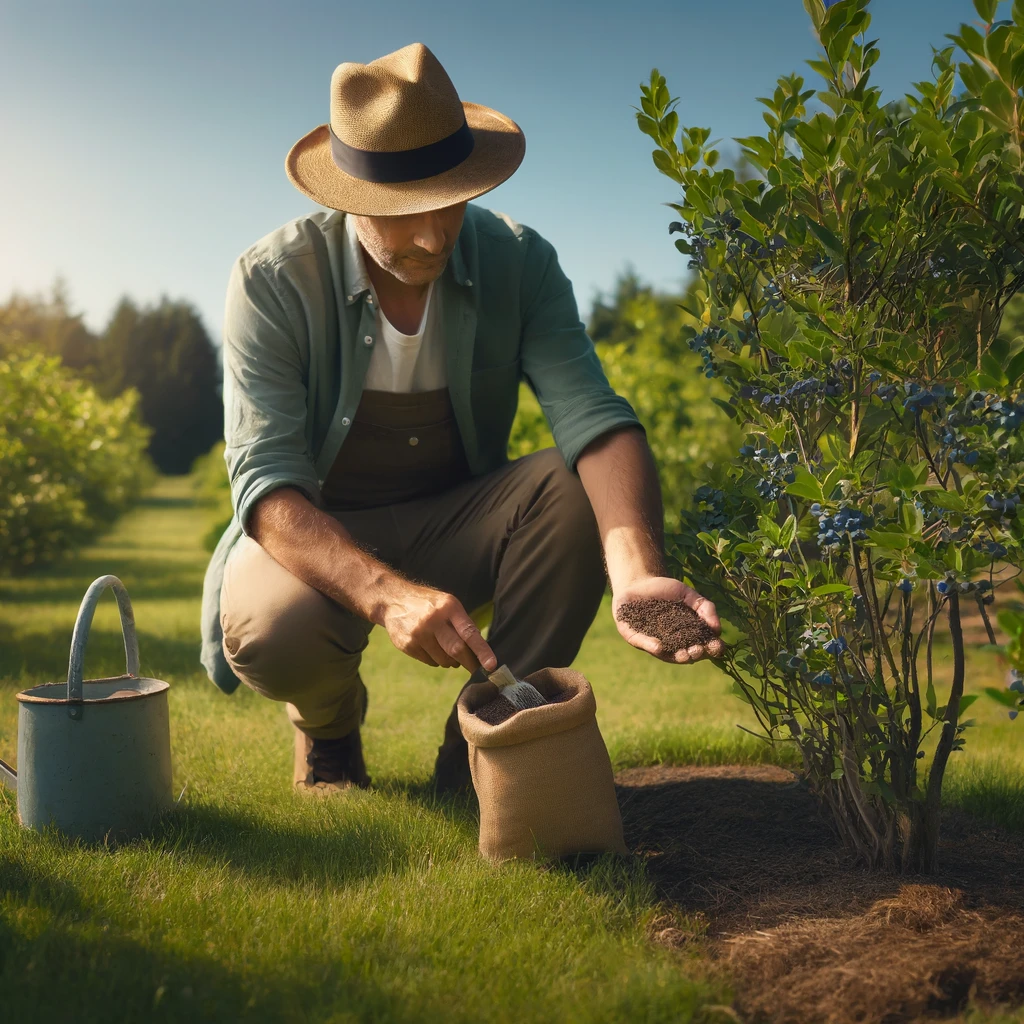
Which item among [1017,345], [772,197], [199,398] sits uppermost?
[199,398]

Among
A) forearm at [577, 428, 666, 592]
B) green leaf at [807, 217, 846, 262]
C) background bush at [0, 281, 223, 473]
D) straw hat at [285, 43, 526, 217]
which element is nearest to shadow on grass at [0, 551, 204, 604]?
straw hat at [285, 43, 526, 217]

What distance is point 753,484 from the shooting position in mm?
2227

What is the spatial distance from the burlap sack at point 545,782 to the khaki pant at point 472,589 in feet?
1.76

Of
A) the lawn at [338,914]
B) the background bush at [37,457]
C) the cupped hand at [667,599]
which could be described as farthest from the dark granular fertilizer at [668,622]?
the background bush at [37,457]

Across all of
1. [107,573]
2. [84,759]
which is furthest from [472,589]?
[107,573]

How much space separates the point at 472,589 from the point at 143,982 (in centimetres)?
159

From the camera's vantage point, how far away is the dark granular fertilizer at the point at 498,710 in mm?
2258

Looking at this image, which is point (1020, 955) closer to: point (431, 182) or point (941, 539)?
point (941, 539)

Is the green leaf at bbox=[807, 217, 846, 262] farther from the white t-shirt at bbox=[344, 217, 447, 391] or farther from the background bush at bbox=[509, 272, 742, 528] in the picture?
the background bush at bbox=[509, 272, 742, 528]

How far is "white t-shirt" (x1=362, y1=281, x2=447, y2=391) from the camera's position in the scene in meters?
3.00

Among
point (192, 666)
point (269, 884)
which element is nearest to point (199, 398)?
point (192, 666)

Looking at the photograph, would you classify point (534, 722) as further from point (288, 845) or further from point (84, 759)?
point (84, 759)

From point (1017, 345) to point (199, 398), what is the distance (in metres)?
55.4

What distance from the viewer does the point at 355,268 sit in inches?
116
